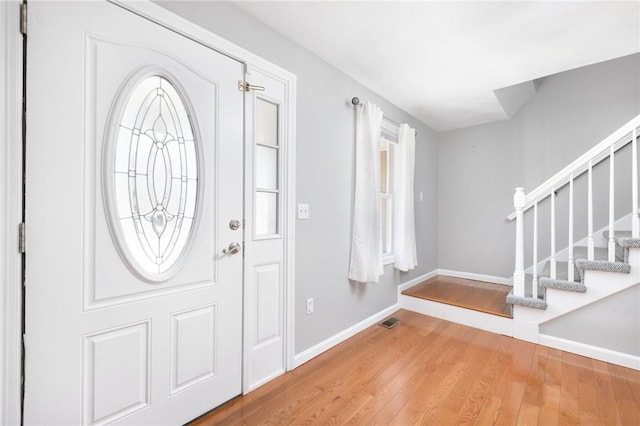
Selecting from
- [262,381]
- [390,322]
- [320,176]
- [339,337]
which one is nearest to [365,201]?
[320,176]

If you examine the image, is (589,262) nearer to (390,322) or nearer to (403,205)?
(403,205)

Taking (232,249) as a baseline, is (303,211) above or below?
above

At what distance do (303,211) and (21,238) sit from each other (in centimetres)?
148

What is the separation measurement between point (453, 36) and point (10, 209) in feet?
8.45

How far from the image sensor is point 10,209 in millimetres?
1039

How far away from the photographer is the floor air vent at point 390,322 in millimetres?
2883

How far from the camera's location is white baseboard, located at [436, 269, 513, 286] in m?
3.86

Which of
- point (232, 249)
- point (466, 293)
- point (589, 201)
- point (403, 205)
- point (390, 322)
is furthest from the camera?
point (466, 293)

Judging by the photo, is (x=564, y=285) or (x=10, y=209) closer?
(x=10, y=209)

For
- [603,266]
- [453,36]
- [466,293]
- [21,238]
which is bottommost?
[466,293]

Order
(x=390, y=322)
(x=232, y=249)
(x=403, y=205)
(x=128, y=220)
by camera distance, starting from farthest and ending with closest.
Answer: (x=403, y=205) < (x=390, y=322) < (x=232, y=249) < (x=128, y=220)

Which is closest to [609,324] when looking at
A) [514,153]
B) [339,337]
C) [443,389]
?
[443,389]

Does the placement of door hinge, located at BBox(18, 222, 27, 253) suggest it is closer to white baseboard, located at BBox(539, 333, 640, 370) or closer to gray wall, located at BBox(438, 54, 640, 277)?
white baseboard, located at BBox(539, 333, 640, 370)

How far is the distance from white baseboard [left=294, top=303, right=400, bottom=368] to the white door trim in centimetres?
150
